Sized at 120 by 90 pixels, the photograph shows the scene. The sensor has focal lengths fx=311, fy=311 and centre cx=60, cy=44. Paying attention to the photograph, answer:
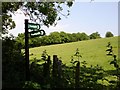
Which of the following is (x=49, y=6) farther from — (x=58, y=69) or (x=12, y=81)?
(x=12, y=81)

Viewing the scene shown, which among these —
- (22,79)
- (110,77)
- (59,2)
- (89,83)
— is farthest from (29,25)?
(110,77)

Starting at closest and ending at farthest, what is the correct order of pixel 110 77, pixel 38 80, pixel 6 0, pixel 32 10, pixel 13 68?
pixel 38 80 → pixel 13 68 → pixel 6 0 → pixel 32 10 → pixel 110 77

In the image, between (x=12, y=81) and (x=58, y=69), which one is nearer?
(x=12, y=81)

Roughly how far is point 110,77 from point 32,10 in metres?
4.81

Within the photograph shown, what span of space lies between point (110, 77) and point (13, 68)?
5.33m

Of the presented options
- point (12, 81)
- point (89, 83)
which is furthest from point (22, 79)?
point (89, 83)

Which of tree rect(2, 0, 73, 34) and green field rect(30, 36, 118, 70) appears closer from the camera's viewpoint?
tree rect(2, 0, 73, 34)

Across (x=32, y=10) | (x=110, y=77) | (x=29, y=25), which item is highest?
(x=32, y=10)

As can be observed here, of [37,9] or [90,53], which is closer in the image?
[37,9]

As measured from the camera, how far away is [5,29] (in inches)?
536

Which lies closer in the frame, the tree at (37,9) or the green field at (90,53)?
the tree at (37,9)

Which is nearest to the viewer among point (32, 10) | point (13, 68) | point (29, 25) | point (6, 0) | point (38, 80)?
point (29, 25)

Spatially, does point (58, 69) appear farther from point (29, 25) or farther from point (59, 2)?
point (59, 2)

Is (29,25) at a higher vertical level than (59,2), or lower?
lower
